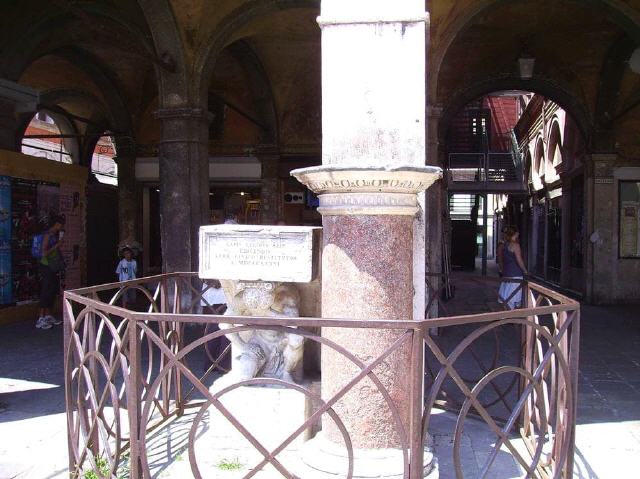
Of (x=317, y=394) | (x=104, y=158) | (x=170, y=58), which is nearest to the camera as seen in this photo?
(x=317, y=394)

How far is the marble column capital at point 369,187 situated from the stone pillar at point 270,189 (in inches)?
398

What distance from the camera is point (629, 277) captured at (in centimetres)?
1198

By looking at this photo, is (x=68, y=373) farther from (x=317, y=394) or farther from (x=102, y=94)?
(x=102, y=94)

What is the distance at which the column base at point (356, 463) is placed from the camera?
3104 millimetres

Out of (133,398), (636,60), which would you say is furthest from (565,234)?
(133,398)

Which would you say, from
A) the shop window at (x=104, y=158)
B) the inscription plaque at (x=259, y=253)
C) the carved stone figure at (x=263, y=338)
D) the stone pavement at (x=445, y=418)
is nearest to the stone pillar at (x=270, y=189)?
the stone pavement at (x=445, y=418)

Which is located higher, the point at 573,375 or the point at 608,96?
the point at 608,96

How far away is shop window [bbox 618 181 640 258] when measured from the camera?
39.2 ft

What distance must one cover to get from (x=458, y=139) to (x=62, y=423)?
57.5ft

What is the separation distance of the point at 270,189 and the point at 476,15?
6.24 meters

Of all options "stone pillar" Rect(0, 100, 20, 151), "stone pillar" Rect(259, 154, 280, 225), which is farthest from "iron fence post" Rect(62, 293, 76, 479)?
"stone pillar" Rect(259, 154, 280, 225)

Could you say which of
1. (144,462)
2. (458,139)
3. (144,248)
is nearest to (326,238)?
(144,462)

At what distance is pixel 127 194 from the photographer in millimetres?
13836

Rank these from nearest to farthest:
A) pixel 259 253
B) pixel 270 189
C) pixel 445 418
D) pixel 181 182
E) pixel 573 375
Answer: pixel 573 375 → pixel 259 253 → pixel 445 418 → pixel 181 182 → pixel 270 189
